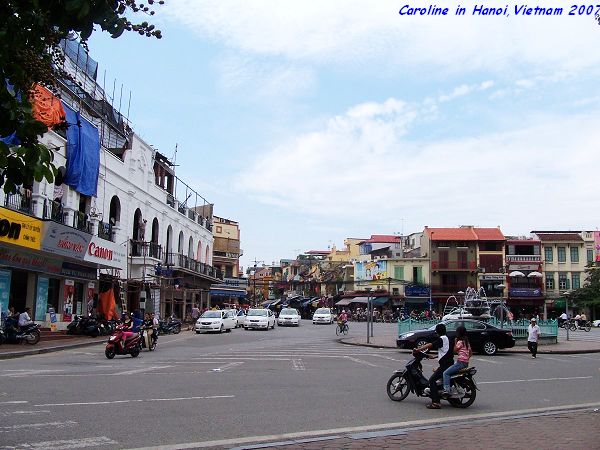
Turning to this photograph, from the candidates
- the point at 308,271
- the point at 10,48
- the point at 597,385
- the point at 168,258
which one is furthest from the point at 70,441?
the point at 308,271

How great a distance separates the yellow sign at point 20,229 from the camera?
22.6 metres

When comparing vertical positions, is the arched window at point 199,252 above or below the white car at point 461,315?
above

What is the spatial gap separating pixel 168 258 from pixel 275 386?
33713mm

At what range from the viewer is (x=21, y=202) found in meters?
26.0

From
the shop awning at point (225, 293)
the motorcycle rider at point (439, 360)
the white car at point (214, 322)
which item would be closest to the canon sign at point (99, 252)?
the white car at point (214, 322)

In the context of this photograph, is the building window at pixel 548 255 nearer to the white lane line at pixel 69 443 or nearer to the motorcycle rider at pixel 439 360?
the motorcycle rider at pixel 439 360

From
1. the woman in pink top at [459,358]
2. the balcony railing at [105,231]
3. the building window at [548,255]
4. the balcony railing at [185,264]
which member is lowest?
the woman in pink top at [459,358]

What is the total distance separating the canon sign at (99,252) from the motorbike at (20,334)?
6.35 meters

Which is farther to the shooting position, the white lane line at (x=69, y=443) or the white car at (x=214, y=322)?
the white car at (x=214, y=322)

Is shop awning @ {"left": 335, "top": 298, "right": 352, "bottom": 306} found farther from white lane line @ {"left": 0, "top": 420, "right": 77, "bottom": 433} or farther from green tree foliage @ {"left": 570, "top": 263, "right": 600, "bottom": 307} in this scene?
white lane line @ {"left": 0, "top": 420, "right": 77, "bottom": 433}

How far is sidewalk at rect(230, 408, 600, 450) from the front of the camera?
7.81m

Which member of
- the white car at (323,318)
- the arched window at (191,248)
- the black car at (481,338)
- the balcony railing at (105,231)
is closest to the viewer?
the black car at (481,338)

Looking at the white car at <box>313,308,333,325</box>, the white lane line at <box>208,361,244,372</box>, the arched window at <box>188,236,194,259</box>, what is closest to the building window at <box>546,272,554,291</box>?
the white car at <box>313,308,333,325</box>

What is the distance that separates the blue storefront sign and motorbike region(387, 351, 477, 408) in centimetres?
2055
